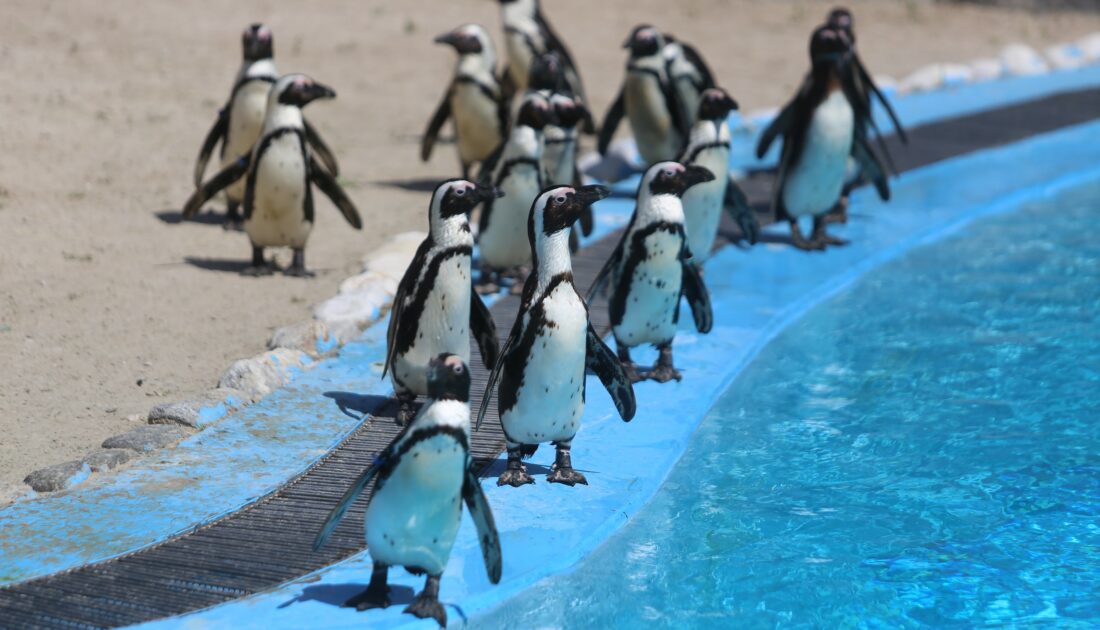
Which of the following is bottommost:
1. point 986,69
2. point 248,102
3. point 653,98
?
point 986,69

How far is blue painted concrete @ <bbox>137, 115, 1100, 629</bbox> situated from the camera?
376 cm

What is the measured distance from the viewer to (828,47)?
294 inches

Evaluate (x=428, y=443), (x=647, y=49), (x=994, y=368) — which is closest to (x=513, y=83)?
(x=647, y=49)

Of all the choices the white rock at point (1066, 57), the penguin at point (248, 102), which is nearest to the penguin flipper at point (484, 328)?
the penguin at point (248, 102)

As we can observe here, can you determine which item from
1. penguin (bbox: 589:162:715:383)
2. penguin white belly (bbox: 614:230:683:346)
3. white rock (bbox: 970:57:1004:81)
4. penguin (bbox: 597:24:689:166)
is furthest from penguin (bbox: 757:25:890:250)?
white rock (bbox: 970:57:1004:81)

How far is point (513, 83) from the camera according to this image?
34.2 feet

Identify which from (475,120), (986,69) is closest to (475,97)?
(475,120)

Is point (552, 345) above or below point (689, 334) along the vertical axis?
above

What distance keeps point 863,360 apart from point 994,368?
21.5 inches

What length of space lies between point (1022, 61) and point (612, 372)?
34.7 feet

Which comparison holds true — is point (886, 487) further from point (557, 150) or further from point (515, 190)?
point (557, 150)

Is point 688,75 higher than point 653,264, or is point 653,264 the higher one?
point 688,75

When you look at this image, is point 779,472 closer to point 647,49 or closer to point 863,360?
point 863,360

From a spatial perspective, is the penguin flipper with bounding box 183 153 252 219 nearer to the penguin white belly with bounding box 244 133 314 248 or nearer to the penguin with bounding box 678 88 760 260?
the penguin white belly with bounding box 244 133 314 248
